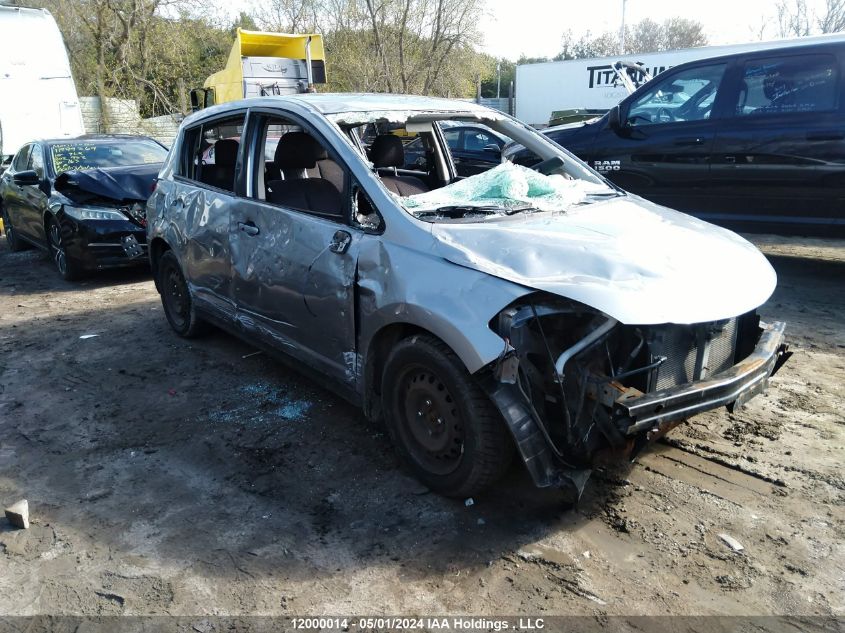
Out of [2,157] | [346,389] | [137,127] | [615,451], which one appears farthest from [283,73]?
[615,451]

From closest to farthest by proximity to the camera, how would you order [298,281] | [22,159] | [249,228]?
[298,281], [249,228], [22,159]

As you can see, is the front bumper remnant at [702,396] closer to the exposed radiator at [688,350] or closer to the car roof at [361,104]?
the exposed radiator at [688,350]

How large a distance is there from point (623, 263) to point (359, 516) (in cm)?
168

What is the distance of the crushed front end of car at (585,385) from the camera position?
105 inches

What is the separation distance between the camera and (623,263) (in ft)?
9.37

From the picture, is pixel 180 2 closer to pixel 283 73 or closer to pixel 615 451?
pixel 283 73

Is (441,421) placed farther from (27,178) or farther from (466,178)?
(27,178)

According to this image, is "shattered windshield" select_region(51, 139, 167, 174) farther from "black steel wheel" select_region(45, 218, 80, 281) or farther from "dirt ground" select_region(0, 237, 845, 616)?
"dirt ground" select_region(0, 237, 845, 616)

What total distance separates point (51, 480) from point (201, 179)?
248cm

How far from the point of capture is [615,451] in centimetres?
283

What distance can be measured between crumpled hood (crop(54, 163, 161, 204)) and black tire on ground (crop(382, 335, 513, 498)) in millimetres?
5754

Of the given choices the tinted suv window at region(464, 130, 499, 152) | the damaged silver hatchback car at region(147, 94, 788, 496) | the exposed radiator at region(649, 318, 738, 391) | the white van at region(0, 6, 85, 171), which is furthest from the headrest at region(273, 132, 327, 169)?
the white van at region(0, 6, 85, 171)

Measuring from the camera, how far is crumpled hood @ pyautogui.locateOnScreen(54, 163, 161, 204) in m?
7.73

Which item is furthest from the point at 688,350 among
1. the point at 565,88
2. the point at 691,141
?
the point at 565,88
